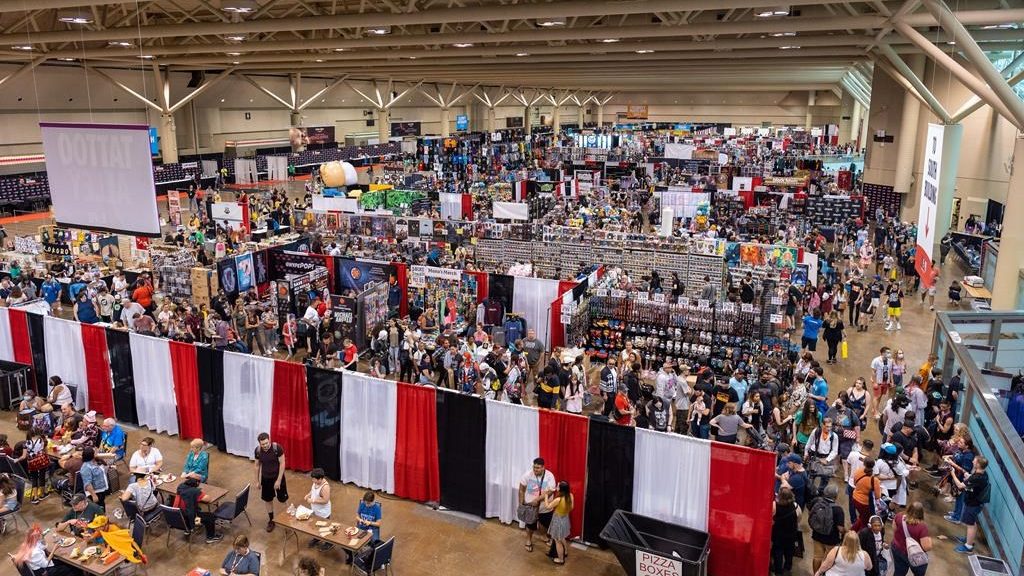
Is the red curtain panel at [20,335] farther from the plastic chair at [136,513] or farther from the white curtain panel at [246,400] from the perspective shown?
the plastic chair at [136,513]

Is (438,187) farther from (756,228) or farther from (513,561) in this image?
(513,561)

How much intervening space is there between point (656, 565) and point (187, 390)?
7849mm

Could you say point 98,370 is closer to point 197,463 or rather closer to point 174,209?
point 197,463

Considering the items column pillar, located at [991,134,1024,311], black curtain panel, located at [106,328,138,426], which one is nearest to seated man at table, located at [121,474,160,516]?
black curtain panel, located at [106,328,138,426]

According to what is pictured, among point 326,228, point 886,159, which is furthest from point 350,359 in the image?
point 886,159

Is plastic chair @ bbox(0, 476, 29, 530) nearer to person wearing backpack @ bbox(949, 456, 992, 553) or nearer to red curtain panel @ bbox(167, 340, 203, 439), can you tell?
red curtain panel @ bbox(167, 340, 203, 439)

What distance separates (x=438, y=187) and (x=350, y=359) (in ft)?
68.9

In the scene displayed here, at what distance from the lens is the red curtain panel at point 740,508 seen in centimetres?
792

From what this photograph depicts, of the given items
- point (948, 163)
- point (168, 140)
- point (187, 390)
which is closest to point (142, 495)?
point (187, 390)

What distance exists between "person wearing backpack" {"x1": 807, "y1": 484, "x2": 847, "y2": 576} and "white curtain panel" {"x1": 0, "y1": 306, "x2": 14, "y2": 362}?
1372 centimetres

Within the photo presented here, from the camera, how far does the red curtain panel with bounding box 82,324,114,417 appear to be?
12039 mm

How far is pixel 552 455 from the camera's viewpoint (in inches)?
354

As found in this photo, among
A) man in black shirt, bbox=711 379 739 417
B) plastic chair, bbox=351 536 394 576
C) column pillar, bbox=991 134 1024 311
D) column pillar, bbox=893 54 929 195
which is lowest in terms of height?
plastic chair, bbox=351 536 394 576

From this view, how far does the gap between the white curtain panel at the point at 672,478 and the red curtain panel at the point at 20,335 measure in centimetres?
1119
